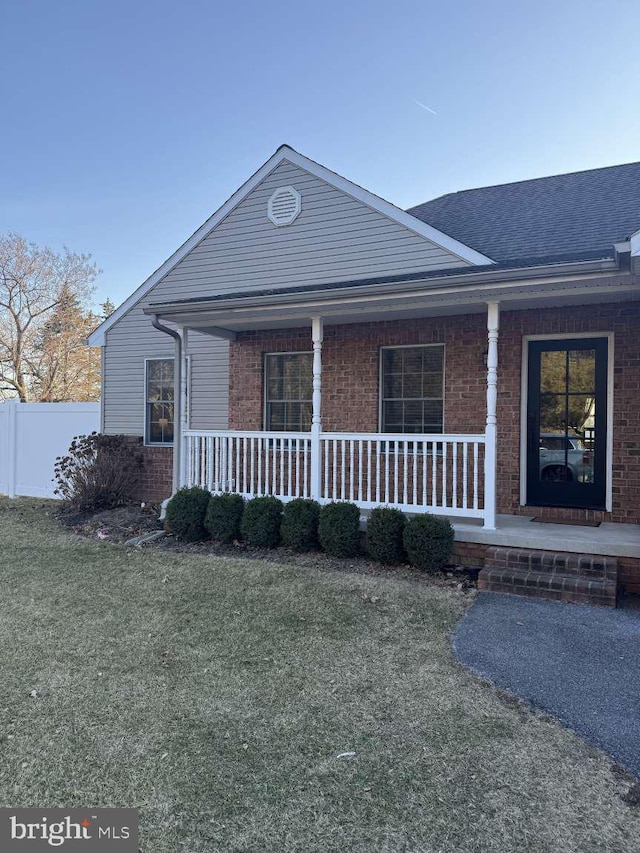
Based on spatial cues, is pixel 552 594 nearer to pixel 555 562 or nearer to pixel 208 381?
pixel 555 562

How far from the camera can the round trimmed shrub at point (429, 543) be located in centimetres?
599

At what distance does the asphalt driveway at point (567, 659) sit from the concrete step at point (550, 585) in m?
0.11

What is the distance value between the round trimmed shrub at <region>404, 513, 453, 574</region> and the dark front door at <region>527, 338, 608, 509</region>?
72.7 inches

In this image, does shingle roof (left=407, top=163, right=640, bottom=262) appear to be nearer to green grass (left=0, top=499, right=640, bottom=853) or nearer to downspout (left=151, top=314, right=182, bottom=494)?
Answer: downspout (left=151, top=314, right=182, bottom=494)

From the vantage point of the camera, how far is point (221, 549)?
285 inches

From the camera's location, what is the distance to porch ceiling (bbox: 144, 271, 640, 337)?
5.64 m

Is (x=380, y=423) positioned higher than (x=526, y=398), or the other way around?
(x=526, y=398)

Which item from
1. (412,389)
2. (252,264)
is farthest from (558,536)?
(252,264)

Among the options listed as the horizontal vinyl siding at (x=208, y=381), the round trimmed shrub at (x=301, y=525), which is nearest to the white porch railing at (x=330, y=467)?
the round trimmed shrub at (x=301, y=525)

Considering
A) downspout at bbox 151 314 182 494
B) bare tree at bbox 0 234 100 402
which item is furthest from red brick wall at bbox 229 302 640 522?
bare tree at bbox 0 234 100 402

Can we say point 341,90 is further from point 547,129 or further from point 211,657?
point 211,657

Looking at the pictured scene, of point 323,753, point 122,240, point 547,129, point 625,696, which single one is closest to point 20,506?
point 323,753

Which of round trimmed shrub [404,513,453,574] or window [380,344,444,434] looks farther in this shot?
window [380,344,444,434]

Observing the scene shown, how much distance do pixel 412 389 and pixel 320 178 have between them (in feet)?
12.5
